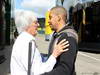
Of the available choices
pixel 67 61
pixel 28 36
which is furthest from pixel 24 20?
pixel 67 61

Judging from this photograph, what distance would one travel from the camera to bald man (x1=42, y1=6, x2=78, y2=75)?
13.7 ft

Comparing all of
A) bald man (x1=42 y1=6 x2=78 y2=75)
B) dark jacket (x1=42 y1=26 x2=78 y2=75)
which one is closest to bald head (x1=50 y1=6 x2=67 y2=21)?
bald man (x1=42 y1=6 x2=78 y2=75)

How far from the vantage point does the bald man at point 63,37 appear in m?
4.19

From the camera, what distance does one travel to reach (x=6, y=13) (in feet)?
60.9

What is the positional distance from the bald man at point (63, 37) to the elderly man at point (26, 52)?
60 mm

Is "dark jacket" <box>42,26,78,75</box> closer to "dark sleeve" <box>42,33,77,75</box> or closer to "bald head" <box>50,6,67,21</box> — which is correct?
"dark sleeve" <box>42,33,77,75</box>

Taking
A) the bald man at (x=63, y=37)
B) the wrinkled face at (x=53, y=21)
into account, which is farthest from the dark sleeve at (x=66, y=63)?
the wrinkled face at (x=53, y=21)

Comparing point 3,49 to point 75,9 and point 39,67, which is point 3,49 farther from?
point 39,67

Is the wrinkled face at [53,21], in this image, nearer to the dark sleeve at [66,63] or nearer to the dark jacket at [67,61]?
the dark jacket at [67,61]

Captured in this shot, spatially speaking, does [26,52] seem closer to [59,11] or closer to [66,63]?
[66,63]

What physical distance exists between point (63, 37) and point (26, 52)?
1.38 ft

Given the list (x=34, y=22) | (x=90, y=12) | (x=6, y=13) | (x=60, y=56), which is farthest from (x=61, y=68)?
(x=90, y=12)

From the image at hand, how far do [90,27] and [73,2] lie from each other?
2298mm

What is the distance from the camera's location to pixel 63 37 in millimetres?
4289
